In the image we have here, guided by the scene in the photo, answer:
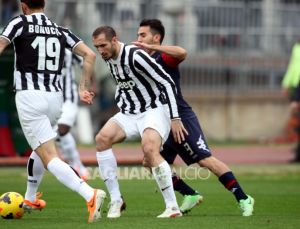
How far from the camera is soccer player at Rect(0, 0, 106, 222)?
6.56 metres

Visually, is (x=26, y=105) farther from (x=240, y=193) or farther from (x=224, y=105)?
(x=224, y=105)

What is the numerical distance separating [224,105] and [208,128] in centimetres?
92

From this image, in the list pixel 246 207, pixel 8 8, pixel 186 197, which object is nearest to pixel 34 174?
pixel 186 197

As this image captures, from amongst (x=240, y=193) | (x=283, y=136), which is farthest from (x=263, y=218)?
(x=283, y=136)

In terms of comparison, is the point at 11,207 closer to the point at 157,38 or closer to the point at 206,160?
the point at 206,160

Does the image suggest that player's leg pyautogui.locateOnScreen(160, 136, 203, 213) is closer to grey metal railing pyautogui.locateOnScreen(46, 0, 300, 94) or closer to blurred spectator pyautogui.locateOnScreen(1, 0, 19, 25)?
grey metal railing pyautogui.locateOnScreen(46, 0, 300, 94)

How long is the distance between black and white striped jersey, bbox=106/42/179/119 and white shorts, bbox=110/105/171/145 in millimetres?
68

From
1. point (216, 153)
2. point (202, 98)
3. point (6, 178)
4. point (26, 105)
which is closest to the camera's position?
point (26, 105)

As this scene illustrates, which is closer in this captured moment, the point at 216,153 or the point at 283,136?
the point at 216,153

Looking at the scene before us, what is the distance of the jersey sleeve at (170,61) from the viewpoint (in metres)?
7.44

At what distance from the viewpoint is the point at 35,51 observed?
6707 mm

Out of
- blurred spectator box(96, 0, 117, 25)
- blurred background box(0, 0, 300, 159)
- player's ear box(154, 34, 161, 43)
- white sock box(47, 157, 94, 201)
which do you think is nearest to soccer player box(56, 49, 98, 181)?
player's ear box(154, 34, 161, 43)

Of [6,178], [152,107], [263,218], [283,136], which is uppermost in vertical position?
[152,107]

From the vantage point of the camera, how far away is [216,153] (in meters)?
16.3
